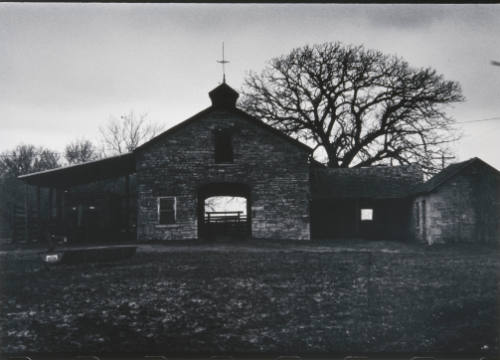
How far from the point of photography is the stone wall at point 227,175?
60.3 feet

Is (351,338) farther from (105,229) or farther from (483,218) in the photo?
(105,229)

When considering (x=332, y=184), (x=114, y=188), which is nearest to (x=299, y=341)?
(x=332, y=184)

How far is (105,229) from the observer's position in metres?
19.1

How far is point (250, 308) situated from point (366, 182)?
17715 millimetres

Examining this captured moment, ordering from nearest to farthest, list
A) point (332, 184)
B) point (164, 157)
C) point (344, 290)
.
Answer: point (344, 290)
point (164, 157)
point (332, 184)

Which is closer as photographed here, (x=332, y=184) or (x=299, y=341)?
(x=299, y=341)

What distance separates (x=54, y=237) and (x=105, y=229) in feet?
8.50

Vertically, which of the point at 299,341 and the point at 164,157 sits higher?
the point at 164,157

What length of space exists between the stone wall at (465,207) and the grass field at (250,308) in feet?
23.2

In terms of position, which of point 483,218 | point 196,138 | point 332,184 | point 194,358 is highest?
point 196,138

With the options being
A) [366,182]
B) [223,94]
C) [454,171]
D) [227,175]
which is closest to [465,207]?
[454,171]

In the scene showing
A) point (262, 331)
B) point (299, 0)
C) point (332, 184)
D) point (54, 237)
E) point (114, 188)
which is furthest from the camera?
point (114, 188)

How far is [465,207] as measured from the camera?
1756 cm

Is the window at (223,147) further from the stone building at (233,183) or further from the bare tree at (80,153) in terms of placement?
the bare tree at (80,153)
